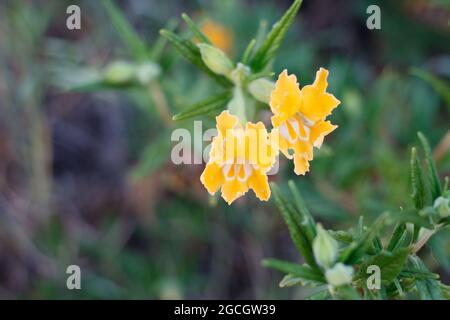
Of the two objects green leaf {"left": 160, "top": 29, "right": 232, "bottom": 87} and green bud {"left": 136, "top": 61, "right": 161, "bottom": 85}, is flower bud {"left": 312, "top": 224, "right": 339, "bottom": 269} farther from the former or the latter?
green bud {"left": 136, "top": 61, "right": 161, "bottom": 85}

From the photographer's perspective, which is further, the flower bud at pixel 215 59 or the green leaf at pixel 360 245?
the flower bud at pixel 215 59

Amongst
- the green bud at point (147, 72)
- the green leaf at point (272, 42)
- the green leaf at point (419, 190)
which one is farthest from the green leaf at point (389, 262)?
the green bud at point (147, 72)

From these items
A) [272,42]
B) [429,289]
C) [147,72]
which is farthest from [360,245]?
[147,72]

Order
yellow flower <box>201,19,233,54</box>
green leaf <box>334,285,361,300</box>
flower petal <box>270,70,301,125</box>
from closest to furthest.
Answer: green leaf <box>334,285,361,300</box>, flower petal <box>270,70,301,125</box>, yellow flower <box>201,19,233,54</box>

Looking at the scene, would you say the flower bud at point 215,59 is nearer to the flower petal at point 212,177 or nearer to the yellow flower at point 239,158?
the yellow flower at point 239,158

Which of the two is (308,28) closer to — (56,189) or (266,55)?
(56,189)

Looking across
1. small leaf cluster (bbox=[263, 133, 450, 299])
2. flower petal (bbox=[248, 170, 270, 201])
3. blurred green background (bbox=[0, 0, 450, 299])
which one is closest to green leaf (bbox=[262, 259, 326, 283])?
small leaf cluster (bbox=[263, 133, 450, 299])

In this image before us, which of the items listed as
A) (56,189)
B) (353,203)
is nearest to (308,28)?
(353,203)
